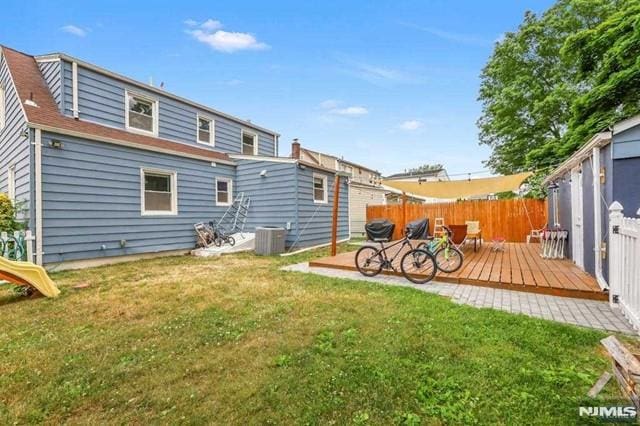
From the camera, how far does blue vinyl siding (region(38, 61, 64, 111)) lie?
25.0 ft

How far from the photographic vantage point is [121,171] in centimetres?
776

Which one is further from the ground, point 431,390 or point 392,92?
point 392,92

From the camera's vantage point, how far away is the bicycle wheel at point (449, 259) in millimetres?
5895

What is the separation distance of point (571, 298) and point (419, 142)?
1842 cm

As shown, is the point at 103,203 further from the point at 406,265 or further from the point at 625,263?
the point at 625,263

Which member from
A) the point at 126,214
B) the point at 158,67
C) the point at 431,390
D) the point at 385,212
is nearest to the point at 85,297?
the point at 126,214

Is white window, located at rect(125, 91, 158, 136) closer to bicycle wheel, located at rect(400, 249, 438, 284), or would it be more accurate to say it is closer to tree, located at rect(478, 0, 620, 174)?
bicycle wheel, located at rect(400, 249, 438, 284)

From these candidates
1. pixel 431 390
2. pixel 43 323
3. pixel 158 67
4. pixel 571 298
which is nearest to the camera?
pixel 431 390

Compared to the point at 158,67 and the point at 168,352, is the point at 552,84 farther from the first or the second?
the point at 168,352

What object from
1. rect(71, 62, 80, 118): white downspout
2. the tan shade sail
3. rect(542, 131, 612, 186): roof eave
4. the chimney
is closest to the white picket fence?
rect(542, 131, 612, 186): roof eave

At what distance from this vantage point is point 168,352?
2.79 metres

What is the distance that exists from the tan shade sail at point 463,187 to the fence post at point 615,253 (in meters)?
7.96

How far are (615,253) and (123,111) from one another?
38.2 feet

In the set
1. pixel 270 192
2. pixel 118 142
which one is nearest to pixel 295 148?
pixel 270 192
